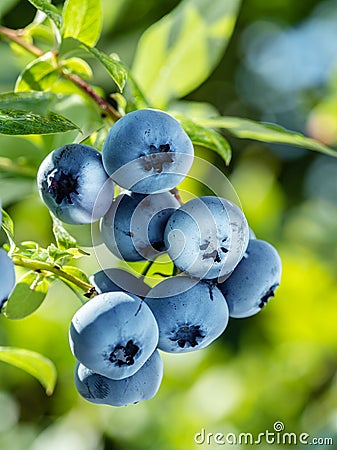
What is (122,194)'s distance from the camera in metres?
0.84

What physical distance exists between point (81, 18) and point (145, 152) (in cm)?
33

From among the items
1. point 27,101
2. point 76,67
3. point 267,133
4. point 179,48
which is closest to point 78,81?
point 76,67

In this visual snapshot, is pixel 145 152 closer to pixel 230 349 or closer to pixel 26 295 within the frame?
pixel 26 295

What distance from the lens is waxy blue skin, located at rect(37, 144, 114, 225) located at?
783 mm

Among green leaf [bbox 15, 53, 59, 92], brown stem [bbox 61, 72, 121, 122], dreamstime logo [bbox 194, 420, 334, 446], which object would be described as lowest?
dreamstime logo [bbox 194, 420, 334, 446]

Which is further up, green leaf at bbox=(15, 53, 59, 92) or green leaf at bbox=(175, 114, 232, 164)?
green leaf at bbox=(15, 53, 59, 92)

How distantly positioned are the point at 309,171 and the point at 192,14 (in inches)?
57.6

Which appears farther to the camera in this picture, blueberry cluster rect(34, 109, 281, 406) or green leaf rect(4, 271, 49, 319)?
green leaf rect(4, 271, 49, 319)

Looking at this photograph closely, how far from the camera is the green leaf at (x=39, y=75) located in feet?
3.27

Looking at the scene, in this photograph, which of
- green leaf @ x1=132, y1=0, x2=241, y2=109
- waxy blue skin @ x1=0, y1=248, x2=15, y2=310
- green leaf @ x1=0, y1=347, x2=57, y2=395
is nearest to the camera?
waxy blue skin @ x1=0, y1=248, x2=15, y2=310

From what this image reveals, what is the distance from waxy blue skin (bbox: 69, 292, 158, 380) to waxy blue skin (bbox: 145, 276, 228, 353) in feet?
0.14

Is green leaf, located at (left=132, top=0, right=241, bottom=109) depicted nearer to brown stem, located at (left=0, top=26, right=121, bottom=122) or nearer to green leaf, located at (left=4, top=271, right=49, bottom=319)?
brown stem, located at (left=0, top=26, right=121, bottom=122)

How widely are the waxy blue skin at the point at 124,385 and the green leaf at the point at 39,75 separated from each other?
44 centimetres

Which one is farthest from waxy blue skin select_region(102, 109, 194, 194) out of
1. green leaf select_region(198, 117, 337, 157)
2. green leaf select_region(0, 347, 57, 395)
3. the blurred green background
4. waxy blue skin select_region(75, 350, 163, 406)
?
the blurred green background
